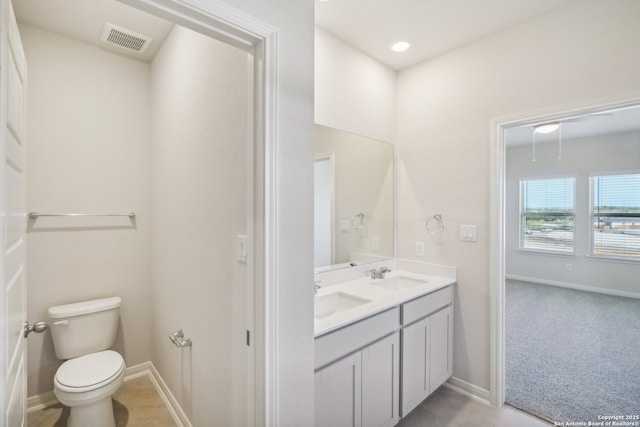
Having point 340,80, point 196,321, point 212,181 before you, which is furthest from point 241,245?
point 340,80

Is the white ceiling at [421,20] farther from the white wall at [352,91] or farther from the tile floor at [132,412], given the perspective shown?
the tile floor at [132,412]

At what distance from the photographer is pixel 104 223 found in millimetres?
2320

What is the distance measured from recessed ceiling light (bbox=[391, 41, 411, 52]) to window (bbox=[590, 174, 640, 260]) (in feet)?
15.6

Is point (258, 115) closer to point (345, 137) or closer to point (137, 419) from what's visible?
point (345, 137)

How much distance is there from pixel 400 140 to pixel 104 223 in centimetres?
255

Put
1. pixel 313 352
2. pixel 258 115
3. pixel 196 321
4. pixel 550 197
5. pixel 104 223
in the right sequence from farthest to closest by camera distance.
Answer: pixel 550 197, pixel 104 223, pixel 196 321, pixel 313 352, pixel 258 115

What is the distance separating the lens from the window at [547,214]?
5293mm

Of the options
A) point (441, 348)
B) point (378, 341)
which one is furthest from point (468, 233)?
point (378, 341)

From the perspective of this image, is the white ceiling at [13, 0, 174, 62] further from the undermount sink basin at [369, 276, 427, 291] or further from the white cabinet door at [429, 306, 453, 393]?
the white cabinet door at [429, 306, 453, 393]

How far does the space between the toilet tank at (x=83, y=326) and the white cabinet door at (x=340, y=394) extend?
5.69 ft

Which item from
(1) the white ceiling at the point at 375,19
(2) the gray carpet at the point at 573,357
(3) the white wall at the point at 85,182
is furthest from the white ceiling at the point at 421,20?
(2) the gray carpet at the point at 573,357

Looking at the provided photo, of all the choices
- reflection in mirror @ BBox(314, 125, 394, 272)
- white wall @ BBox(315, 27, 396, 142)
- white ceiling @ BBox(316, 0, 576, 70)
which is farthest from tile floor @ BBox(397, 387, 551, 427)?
white ceiling @ BBox(316, 0, 576, 70)

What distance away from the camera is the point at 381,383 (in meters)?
1.69

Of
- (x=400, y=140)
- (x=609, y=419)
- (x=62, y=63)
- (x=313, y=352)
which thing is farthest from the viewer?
(x=400, y=140)
